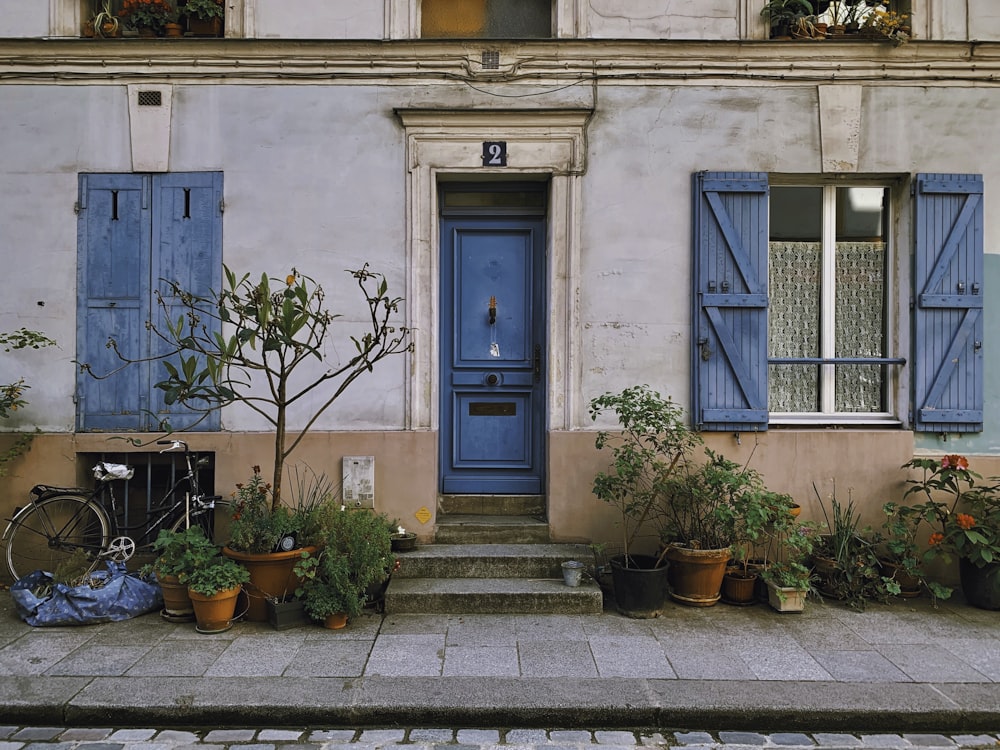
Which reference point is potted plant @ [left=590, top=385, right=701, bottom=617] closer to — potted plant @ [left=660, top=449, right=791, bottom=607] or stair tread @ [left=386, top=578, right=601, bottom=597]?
potted plant @ [left=660, top=449, right=791, bottom=607]

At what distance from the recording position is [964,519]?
5461 millimetres

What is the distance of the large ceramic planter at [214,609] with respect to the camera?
16.0ft

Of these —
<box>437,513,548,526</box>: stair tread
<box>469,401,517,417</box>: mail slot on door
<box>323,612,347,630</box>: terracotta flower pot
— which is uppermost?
<box>469,401,517,417</box>: mail slot on door

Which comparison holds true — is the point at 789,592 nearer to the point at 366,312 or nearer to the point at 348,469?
the point at 348,469

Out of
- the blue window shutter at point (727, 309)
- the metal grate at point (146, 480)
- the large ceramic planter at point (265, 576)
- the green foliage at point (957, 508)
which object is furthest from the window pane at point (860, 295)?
the metal grate at point (146, 480)

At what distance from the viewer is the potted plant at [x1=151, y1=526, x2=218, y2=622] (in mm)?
4977

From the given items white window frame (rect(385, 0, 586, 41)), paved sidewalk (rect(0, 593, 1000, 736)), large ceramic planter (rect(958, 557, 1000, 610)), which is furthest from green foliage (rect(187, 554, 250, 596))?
large ceramic planter (rect(958, 557, 1000, 610))

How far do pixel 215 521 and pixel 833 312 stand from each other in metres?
5.49

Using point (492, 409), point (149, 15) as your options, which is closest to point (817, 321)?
point (492, 409)

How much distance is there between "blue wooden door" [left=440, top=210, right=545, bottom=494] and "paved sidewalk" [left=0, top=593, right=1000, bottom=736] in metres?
1.50

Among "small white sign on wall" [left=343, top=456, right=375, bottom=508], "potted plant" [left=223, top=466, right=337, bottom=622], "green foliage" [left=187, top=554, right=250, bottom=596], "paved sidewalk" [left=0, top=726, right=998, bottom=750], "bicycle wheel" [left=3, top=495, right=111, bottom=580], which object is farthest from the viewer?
"small white sign on wall" [left=343, top=456, right=375, bottom=508]

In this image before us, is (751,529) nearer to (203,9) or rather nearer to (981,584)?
(981,584)

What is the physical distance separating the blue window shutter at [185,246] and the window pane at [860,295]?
5270 millimetres

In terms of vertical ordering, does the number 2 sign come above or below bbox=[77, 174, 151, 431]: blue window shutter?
above
